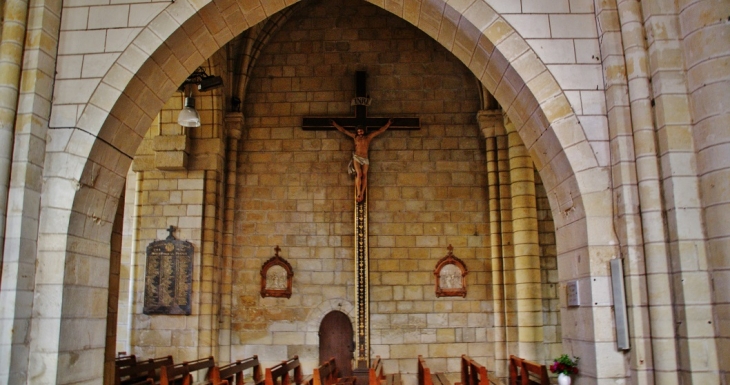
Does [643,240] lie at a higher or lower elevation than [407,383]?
higher

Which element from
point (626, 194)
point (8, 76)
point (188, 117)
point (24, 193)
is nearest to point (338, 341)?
point (188, 117)

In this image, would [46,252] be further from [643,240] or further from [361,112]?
[361,112]

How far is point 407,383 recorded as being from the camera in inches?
329

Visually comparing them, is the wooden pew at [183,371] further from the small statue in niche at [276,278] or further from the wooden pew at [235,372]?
the small statue in niche at [276,278]

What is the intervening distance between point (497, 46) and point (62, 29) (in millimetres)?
3329

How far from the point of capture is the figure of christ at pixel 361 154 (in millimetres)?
8664

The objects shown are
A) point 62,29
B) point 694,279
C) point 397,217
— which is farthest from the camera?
point 397,217

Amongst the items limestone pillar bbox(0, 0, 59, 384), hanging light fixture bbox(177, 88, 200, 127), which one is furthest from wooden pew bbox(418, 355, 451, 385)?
hanging light fixture bbox(177, 88, 200, 127)

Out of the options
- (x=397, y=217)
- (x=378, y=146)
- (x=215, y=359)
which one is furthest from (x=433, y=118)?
(x=215, y=359)

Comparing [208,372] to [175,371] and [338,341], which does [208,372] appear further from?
[338,341]

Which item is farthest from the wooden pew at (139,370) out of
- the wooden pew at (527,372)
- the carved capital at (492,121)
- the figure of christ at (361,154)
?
the carved capital at (492,121)

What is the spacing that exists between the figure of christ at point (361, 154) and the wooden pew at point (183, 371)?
2848 millimetres

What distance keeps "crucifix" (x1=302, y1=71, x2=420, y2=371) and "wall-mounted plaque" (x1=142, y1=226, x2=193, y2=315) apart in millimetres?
2184

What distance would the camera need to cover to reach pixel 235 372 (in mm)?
7082
